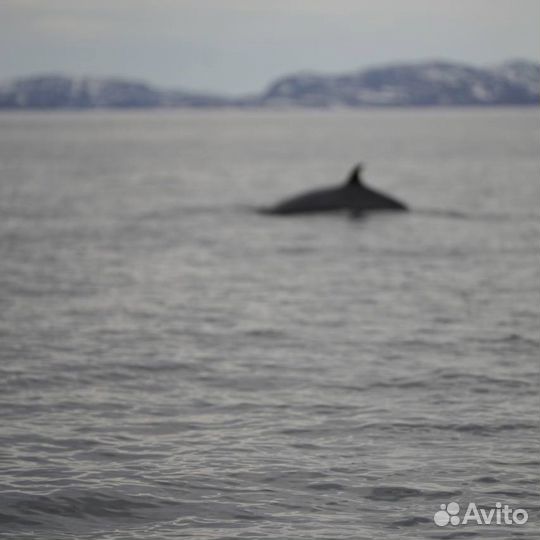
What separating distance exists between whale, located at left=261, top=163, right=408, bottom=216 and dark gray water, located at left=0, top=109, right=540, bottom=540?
3927 millimetres

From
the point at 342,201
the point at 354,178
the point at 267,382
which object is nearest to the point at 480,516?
the point at 267,382

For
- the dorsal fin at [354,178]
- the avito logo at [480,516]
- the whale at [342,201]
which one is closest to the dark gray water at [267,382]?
the avito logo at [480,516]

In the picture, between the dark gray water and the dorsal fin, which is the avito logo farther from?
the dorsal fin

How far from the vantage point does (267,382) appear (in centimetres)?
1245

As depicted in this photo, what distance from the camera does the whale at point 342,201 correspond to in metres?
32.1

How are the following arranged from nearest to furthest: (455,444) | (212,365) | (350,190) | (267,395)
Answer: (455,444) < (267,395) < (212,365) < (350,190)

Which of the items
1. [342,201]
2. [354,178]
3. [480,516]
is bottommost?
[480,516]

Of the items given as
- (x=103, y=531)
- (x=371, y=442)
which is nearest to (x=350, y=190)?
(x=371, y=442)

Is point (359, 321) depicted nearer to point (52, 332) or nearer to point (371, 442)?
point (52, 332)

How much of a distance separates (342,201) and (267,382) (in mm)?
20211

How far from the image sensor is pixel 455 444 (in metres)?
10.0

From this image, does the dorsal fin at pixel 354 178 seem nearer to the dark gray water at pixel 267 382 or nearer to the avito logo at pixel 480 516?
the dark gray water at pixel 267 382

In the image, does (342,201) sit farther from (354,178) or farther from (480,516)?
(480,516)

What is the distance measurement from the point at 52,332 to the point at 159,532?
25.1 ft
